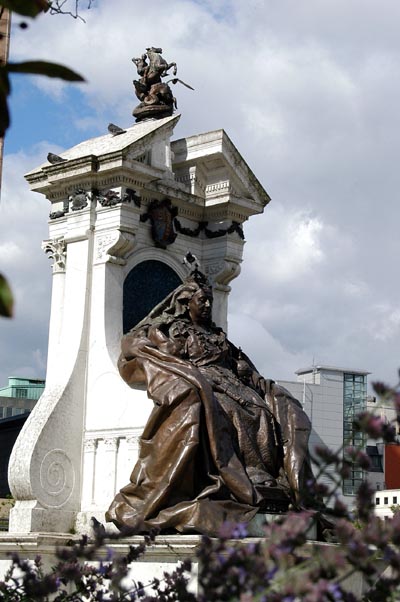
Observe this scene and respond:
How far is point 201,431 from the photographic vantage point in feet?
37.6

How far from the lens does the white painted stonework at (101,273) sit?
1250cm

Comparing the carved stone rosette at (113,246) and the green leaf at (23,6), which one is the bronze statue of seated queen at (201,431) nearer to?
the carved stone rosette at (113,246)

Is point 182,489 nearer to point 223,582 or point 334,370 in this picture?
point 223,582

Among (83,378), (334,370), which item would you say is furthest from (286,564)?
(334,370)

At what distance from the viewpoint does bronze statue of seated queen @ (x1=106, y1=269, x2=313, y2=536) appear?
36.4ft

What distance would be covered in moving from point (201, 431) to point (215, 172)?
471 cm

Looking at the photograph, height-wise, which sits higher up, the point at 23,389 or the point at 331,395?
the point at 331,395

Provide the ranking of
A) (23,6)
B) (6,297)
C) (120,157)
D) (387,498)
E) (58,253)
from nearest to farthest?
1. (6,297)
2. (23,6)
3. (120,157)
4. (58,253)
5. (387,498)

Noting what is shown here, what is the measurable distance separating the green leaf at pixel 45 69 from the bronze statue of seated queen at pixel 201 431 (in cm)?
729

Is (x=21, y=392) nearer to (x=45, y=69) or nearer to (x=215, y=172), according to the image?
(x=215, y=172)

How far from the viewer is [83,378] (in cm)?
1329

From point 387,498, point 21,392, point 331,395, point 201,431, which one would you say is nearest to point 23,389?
point 21,392

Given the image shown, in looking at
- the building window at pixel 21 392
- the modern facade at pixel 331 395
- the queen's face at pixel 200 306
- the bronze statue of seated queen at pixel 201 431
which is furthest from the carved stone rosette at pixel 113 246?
the modern facade at pixel 331 395

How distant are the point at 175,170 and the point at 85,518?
4.89 m
